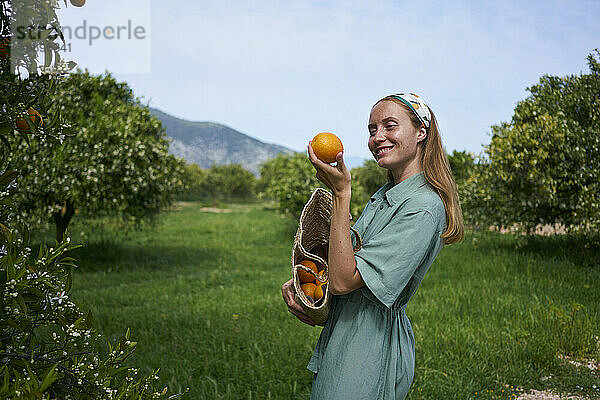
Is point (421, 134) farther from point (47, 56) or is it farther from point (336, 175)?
point (47, 56)

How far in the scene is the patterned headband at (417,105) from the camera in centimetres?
202

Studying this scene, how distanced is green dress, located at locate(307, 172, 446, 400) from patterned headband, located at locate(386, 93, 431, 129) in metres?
0.23

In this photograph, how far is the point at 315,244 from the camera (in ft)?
7.74

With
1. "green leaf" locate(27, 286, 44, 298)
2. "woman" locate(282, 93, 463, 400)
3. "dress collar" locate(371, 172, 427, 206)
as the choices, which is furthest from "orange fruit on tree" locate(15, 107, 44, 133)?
"dress collar" locate(371, 172, 427, 206)

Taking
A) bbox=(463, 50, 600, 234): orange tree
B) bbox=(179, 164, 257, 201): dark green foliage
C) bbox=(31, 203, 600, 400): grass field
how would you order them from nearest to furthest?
bbox=(31, 203, 600, 400): grass field → bbox=(463, 50, 600, 234): orange tree → bbox=(179, 164, 257, 201): dark green foliage

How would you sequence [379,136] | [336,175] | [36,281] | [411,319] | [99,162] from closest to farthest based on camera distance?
1. [36,281]
2. [336,175]
3. [379,136]
4. [411,319]
5. [99,162]

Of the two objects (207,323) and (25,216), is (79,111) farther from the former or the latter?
(207,323)

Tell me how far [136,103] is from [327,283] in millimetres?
10277

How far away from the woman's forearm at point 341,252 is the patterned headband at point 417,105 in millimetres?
474

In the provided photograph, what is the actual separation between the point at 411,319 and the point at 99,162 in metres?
6.28

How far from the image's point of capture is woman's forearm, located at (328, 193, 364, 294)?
72.1 inches

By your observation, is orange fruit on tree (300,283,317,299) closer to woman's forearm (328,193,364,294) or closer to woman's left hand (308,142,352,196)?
woman's forearm (328,193,364,294)

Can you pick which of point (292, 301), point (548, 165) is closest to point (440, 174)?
point (292, 301)

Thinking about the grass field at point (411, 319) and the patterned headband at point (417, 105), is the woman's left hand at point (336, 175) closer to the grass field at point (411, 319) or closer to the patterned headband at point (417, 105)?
the patterned headband at point (417, 105)
